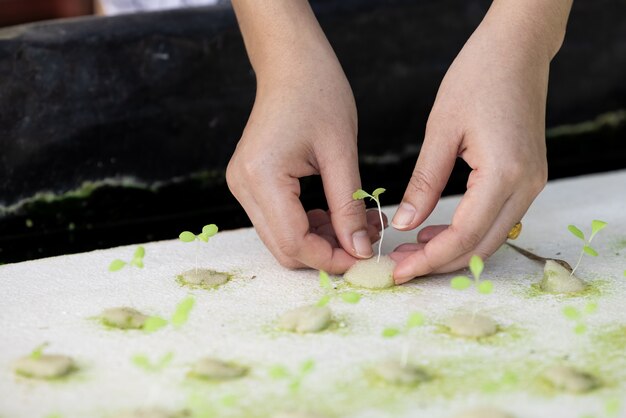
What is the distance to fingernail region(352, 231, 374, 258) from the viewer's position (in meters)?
1.39

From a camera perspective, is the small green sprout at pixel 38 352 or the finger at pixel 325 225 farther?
the finger at pixel 325 225

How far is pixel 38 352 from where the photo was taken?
115 centimetres

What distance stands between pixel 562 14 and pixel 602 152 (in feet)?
3.36

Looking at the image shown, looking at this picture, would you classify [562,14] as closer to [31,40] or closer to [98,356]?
[98,356]

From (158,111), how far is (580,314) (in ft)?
3.65

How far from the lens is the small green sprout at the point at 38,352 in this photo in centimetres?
115

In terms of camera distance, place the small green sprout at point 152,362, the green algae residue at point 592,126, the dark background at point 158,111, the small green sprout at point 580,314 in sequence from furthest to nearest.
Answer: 1. the green algae residue at point 592,126
2. the dark background at point 158,111
3. the small green sprout at point 580,314
4. the small green sprout at point 152,362

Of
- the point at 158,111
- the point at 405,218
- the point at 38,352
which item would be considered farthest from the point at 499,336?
the point at 158,111

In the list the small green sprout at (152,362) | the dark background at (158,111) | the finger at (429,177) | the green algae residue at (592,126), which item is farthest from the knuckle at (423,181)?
the green algae residue at (592,126)

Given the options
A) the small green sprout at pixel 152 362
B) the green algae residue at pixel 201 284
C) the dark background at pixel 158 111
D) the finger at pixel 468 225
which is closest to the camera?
the small green sprout at pixel 152 362

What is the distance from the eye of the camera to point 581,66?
2.42 metres

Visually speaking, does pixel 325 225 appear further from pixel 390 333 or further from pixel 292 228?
pixel 390 333

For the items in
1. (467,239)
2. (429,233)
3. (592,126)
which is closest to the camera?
(467,239)

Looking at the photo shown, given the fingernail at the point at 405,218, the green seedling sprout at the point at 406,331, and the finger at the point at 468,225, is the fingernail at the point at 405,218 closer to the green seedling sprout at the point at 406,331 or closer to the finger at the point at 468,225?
the finger at the point at 468,225
